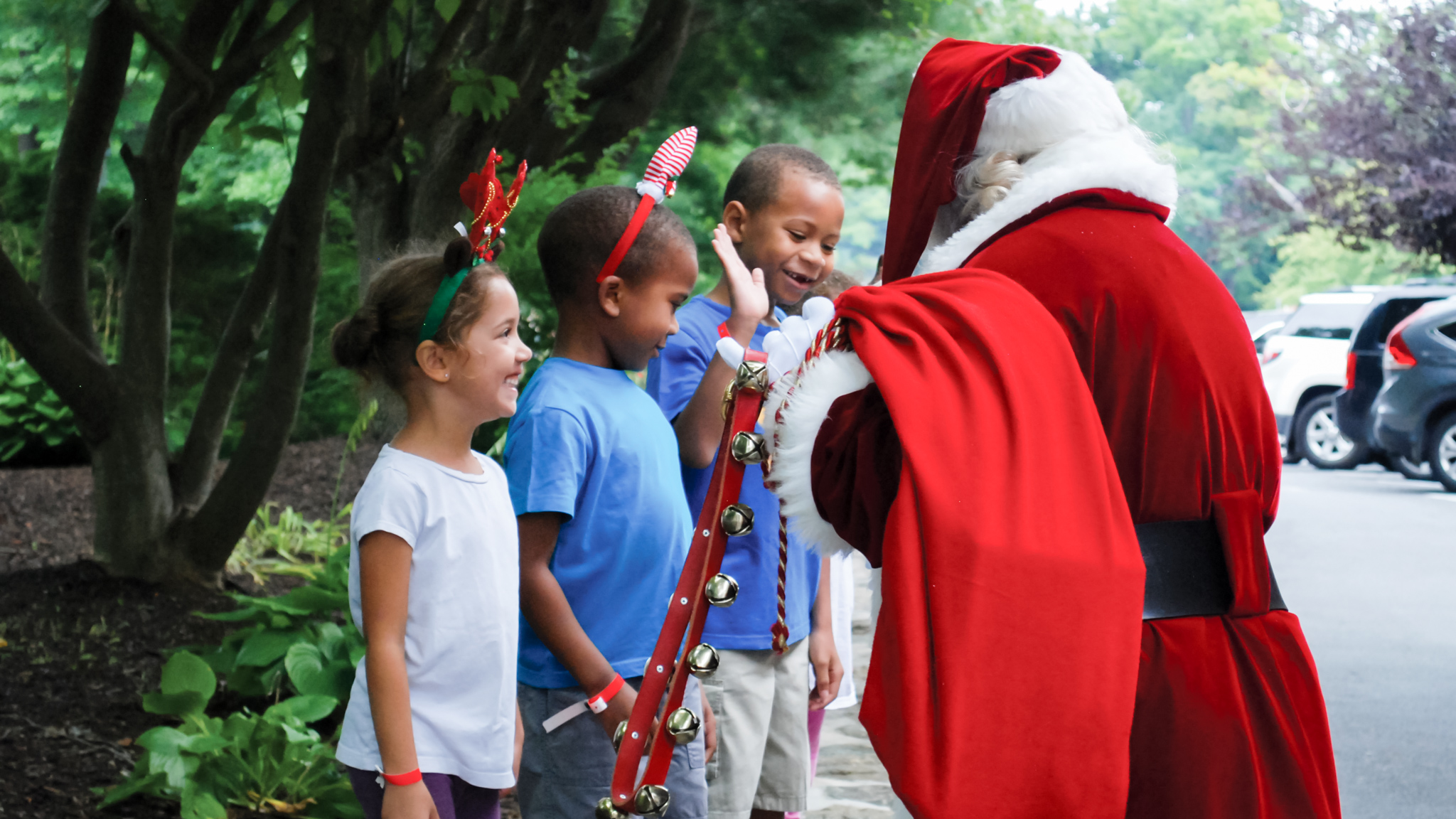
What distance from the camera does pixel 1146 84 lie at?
57.6 metres

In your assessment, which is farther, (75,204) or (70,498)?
(70,498)

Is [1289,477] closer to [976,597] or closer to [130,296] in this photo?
[130,296]

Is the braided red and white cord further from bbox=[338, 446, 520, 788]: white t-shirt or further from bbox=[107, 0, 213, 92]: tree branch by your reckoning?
bbox=[107, 0, 213, 92]: tree branch

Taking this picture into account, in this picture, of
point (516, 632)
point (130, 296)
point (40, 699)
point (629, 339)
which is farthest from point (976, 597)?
point (130, 296)

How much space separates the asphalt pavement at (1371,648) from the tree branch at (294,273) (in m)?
2.68

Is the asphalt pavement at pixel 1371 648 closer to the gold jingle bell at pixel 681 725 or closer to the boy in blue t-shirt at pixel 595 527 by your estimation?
the gold jingle bell at pixel 681 725

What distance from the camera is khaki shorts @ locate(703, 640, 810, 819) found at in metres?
2.82

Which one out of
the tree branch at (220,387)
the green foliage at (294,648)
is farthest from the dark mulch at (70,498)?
the green foliage at (294,648)

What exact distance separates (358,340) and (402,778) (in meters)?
0.83

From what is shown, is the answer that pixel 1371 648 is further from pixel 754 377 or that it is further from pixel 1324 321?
pixel 1324 321

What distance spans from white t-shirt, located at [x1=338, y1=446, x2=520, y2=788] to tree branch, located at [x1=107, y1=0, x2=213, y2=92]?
10.0 ft

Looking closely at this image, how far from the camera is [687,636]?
77.7 inches

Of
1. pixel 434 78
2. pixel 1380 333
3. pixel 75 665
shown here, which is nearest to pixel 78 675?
pixel 75 665

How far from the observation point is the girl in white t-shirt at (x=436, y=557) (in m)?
2.20
